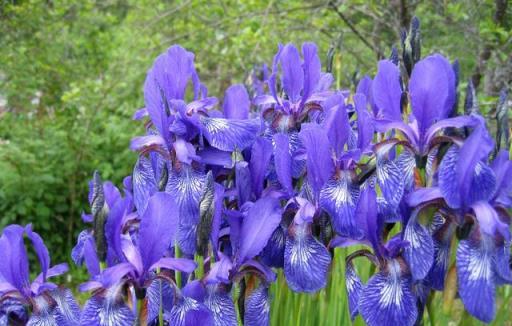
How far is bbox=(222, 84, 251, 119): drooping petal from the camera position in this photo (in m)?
1.43

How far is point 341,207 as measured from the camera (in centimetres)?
122

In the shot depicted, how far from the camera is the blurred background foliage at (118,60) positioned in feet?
13.0

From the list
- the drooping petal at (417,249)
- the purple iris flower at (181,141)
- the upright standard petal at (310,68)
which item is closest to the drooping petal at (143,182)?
the purple iris flower at (181,141)

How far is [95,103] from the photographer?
4992mm

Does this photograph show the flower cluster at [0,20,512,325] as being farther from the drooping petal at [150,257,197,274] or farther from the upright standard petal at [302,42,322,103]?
the upright standard petal at [302,42,322,103]

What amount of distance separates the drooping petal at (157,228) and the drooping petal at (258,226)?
146 millimetres

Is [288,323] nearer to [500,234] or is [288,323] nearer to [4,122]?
[500,234]

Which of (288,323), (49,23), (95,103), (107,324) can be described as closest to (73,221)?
(95,103)

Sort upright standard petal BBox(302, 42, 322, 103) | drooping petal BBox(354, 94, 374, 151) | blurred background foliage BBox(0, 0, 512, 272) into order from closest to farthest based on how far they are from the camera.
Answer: drooping petal BBox(354, 94, 374, 151), upright standard petal BBox(302, 42, 322, 103), blurred background foliage BBox(0, 0, 512, 272)

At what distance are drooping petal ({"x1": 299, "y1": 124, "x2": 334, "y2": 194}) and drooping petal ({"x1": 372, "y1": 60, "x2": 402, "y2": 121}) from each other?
0.16 metres

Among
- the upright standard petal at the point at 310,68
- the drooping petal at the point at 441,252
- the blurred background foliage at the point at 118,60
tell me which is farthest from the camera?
the blurred background foliage at the point at 118,60

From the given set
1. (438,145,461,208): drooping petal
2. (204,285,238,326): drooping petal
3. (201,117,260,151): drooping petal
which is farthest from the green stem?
(438,145,461,208): drooping petal

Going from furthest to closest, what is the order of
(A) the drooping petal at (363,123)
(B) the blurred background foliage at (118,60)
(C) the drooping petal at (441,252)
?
(B) the blurred background foliage at (118,60), (A) the drooping petal at (363,123), (C) the drooping petal at (441,252)

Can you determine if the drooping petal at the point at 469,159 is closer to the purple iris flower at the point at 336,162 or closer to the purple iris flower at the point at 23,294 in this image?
Answer: the purple iris flower at the point at 336,162
